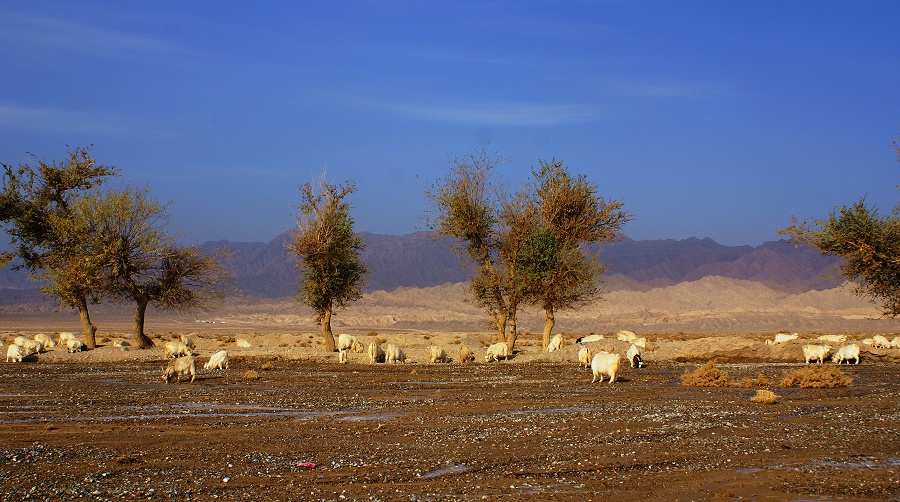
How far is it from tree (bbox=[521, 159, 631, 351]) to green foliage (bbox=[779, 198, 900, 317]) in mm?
9933

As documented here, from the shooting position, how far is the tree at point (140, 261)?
129 feet

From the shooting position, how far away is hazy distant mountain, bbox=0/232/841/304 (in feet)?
525

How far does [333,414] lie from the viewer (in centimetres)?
1791

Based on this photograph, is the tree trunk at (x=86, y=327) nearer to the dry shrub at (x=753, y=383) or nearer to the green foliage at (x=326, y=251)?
the green foliage at (x=326, y=251)

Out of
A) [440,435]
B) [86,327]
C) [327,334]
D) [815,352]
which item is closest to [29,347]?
[86,327]

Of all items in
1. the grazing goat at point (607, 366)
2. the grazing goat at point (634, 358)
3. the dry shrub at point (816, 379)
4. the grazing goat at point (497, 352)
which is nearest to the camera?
the dry shrub at point (816, 379)

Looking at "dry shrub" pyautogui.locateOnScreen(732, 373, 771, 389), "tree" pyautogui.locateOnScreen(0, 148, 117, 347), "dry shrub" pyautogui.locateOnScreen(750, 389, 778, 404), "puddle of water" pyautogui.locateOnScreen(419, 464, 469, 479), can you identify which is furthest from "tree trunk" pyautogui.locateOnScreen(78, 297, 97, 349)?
"puddle of water" pyautogui.locateOnScreen(419, 464, 469, 479)

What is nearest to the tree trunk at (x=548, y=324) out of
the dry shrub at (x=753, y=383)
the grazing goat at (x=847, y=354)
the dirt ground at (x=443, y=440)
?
the grazing goat at (x=847, y=354)

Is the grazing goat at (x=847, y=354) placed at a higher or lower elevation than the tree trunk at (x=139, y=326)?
lower

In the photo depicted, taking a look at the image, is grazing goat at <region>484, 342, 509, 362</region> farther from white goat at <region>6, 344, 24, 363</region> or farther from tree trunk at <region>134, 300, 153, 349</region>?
white goat at <region>6, 344, 24, 363</region>

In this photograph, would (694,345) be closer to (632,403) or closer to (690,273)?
(632,403)

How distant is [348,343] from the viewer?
39.3 m

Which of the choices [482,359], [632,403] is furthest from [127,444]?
[482,359]

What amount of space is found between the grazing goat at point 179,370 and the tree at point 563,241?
16.8m
